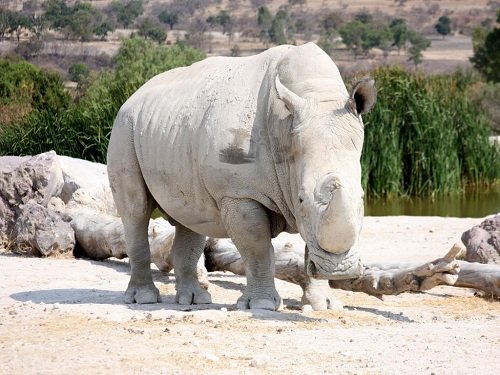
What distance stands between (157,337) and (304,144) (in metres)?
1.63

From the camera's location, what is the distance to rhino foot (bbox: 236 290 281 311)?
8883mm

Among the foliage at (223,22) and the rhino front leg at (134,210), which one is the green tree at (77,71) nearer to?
the foliage at (223,22)

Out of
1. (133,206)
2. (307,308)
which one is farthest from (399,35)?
(307,308)

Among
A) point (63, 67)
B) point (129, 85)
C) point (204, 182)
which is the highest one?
point (204, 182)

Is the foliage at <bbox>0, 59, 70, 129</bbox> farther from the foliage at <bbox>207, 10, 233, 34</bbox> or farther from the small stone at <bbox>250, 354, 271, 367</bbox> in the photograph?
the foliage at <bbox>207, 10, 233, 34</bbox>

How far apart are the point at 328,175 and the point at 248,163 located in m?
0.87

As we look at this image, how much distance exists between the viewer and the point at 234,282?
11.3 m

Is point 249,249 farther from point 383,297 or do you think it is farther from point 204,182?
point 383,297

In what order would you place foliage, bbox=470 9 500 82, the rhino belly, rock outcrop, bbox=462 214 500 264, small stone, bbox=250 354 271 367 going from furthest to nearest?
foliage, bbox=470 9 500 82 → rock outcrop, bbox=462 214 500 264 → the rhino belly → small stone, bbox=250 354 271 367

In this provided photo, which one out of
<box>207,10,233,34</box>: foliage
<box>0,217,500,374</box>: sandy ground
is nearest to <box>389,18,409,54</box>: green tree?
<box>207,10,233,34</box>: foliage

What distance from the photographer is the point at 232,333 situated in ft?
26.0

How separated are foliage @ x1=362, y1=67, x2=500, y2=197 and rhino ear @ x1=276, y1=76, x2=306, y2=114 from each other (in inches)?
481

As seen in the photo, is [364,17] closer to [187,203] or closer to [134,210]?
[134,210]

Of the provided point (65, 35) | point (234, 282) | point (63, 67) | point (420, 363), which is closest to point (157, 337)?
point (420, 363)
